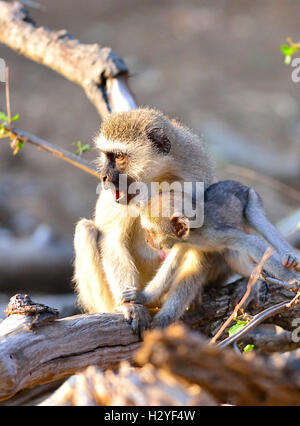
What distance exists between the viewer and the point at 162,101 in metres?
13.7

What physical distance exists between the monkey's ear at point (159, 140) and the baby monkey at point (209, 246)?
41 centimetres

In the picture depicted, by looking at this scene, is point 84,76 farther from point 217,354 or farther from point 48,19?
point 48,19

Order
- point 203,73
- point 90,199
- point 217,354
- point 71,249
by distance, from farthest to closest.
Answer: point 203,73, point 90,199, point 71,249, point 217,354

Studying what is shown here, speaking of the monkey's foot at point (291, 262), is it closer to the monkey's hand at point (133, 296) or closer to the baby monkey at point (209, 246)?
the baby monkey at point (209, 246)

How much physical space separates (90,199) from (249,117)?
13.9 feet

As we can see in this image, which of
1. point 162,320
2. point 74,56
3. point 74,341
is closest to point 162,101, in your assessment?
point 74,56

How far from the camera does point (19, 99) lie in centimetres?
1374

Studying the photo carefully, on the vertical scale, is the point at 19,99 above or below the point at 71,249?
above

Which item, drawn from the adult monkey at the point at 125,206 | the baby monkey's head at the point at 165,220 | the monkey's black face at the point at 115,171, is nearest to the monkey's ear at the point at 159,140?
the adult monkey at the point at 125,206

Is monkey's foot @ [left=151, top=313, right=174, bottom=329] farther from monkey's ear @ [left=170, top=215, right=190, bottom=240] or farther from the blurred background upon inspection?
the blurred background

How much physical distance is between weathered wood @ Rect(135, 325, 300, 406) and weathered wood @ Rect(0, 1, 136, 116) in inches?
165

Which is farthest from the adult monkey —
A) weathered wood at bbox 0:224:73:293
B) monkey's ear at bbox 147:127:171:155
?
weathered wood at bbox 0:224:73:293
